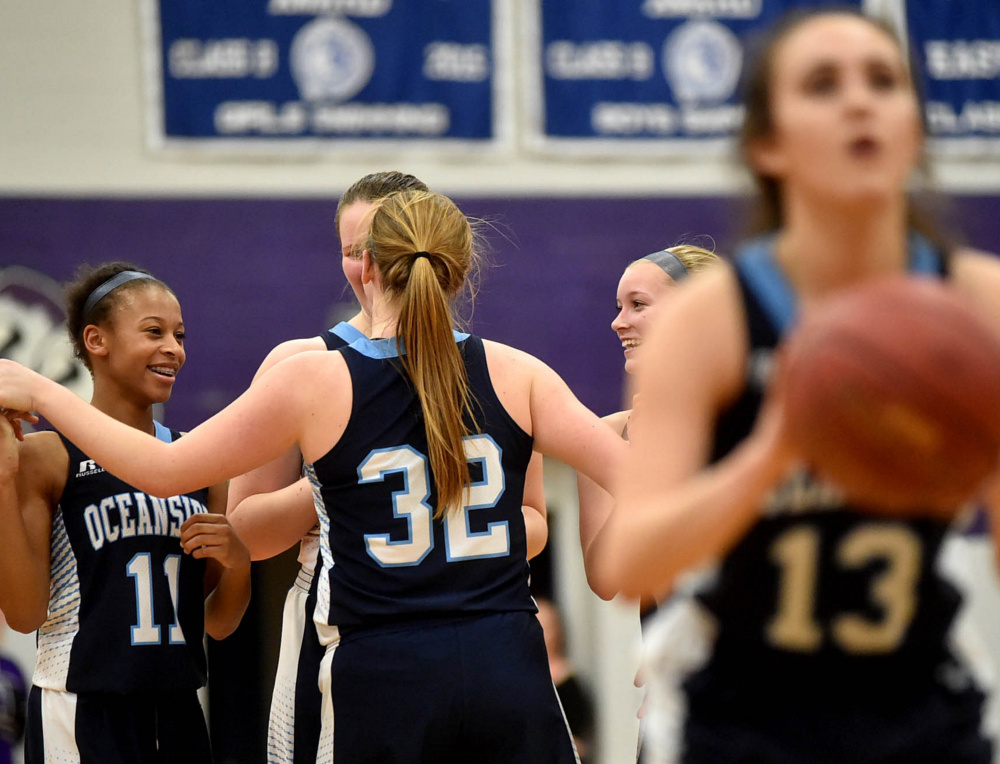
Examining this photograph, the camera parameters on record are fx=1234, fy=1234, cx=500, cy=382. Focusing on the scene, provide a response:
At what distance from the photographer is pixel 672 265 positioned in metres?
3.47

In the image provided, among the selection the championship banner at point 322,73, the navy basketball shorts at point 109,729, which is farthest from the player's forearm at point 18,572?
the championship banner at point 322,73

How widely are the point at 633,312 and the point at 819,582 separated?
185 cm

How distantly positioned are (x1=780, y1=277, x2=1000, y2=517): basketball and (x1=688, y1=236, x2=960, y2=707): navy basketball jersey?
198mm

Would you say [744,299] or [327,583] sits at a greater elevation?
[744,299]

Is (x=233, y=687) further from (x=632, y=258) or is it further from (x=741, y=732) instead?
(x=741, y=732)

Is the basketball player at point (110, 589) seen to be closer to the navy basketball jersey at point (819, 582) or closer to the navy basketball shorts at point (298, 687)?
the navy basketball shorts at point (298, 687)

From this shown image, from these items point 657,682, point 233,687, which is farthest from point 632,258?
point 657,682

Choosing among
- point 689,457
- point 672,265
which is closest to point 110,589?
point 672,265

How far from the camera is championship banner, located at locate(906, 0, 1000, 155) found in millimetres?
7691

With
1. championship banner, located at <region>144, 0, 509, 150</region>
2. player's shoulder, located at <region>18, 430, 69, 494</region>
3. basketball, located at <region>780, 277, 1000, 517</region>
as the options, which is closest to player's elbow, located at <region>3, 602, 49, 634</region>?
player's shoulder, located at <region>18, 430, 69, 494</region>

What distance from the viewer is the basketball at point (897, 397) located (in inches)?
55.7

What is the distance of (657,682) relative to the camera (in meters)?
1.77

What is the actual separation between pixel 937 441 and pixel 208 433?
5.03ft

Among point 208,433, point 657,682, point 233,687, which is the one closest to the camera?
point 657,682
